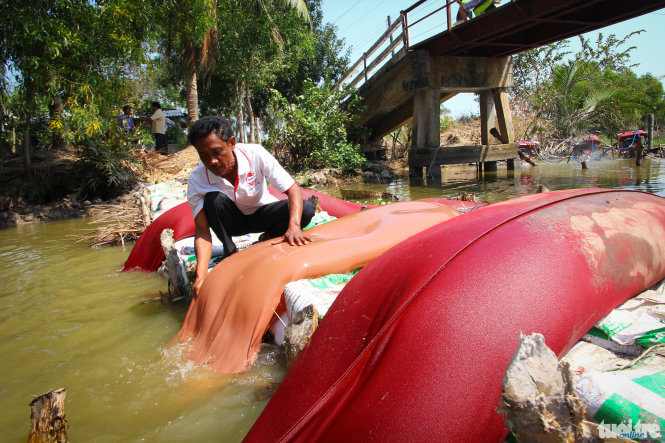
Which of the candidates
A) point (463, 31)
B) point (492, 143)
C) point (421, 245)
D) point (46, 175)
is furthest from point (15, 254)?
point (492, 143)

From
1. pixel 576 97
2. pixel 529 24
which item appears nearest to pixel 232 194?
pixel 529 24

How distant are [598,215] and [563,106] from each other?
56.5ft

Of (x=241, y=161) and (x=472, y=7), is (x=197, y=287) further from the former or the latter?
(x=472, y=7)

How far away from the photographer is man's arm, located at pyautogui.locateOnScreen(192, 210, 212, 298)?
237 cm

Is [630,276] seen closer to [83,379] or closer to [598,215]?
[598,215]

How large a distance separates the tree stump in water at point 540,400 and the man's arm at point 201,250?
73.2 inches

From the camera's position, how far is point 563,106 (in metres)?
16.1

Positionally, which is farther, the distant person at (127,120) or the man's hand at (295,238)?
the distant person at (127,120)

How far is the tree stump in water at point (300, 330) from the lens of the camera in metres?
1.57

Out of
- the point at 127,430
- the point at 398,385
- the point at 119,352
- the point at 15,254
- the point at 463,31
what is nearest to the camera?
the point at 398,385

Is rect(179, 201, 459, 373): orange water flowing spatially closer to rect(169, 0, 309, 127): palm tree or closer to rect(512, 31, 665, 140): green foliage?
rect(169, 0, 309, 127): palm tree

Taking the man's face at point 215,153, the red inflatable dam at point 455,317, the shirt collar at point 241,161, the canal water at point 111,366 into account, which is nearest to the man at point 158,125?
the canal water at point 111,366

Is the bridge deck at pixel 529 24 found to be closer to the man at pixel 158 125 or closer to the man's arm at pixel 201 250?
the man at pixel 158 125

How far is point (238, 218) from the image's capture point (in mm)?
2867
